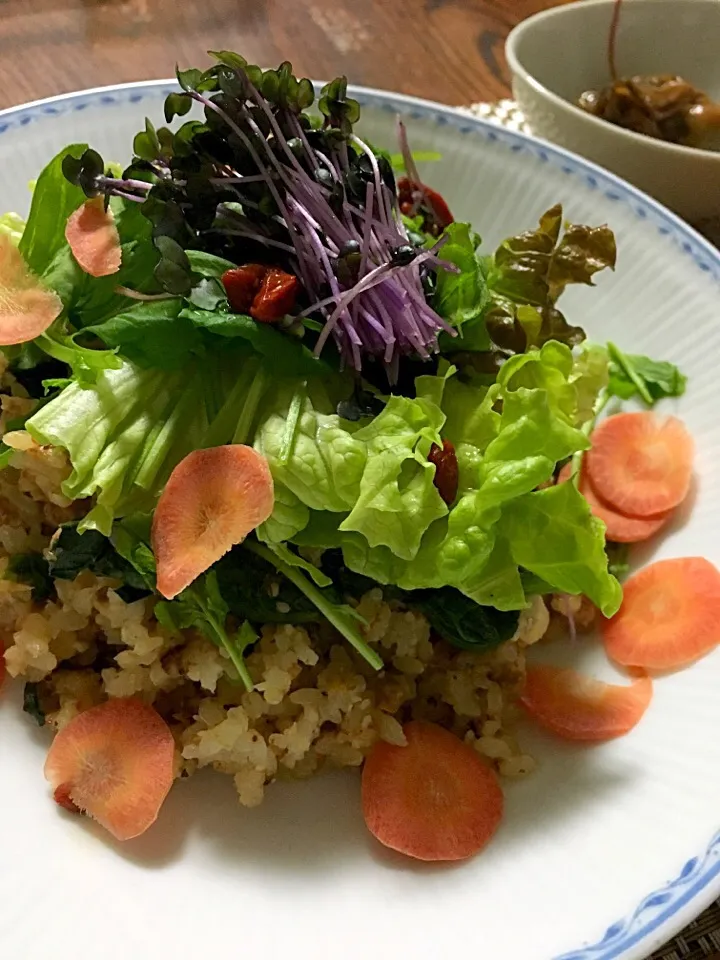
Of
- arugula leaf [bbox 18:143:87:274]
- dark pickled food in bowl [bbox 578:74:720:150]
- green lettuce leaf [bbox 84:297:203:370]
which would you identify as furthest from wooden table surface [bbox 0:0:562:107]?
green lettuce leaf [bbox 84:297:203:370]

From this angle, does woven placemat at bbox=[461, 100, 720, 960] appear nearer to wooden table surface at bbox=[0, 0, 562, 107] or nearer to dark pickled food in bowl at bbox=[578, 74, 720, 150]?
dark pickled food in bowl at bbox=[578, 74, 720, 150]

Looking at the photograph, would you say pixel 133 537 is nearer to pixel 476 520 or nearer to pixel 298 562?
pixel 298 562

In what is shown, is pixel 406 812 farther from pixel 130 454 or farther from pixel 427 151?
pixel 427 151

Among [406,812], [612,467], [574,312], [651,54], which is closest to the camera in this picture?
[406,812]

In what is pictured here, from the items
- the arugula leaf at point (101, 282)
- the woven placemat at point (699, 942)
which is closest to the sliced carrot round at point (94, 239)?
the arugula leaf at point (101, 282)

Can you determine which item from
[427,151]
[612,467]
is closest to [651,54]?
[427,151]

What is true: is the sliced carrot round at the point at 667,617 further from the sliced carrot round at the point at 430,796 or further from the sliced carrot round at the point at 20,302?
the sliced carrot round at the point at 20,302
